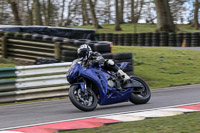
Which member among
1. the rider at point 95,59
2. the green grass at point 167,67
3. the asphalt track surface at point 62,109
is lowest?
the green grass at point 167,67

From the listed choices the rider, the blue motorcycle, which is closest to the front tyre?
the blue motorcycle

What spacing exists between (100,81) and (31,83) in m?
2.84

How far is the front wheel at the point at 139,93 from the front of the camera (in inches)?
307

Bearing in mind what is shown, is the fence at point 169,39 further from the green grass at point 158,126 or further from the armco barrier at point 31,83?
the green grass at point 158,126

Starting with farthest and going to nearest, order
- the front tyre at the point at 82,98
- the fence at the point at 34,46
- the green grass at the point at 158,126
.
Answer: the fence at the point at 34,46 < the front tyre at the point at 82,98 < the green grass at the point at 158,126

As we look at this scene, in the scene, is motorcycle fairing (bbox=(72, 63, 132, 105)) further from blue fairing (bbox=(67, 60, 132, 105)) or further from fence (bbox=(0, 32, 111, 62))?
fence (bbox=(0, 32, 111, 62))

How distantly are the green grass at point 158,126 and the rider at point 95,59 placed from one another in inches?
71.9

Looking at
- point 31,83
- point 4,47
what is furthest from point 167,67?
point 31,83

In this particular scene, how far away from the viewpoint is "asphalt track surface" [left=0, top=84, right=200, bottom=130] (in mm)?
6312

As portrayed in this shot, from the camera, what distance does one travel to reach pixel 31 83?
9.47 metres

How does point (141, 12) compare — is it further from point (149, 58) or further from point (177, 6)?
point (149, 58)

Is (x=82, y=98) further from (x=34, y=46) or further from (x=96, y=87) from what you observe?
(x=34, y=46)

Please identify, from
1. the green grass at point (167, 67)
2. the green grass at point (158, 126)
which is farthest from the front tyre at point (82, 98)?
the green grass at point (167, 67)

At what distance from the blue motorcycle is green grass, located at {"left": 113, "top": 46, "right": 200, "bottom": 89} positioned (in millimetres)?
3736
